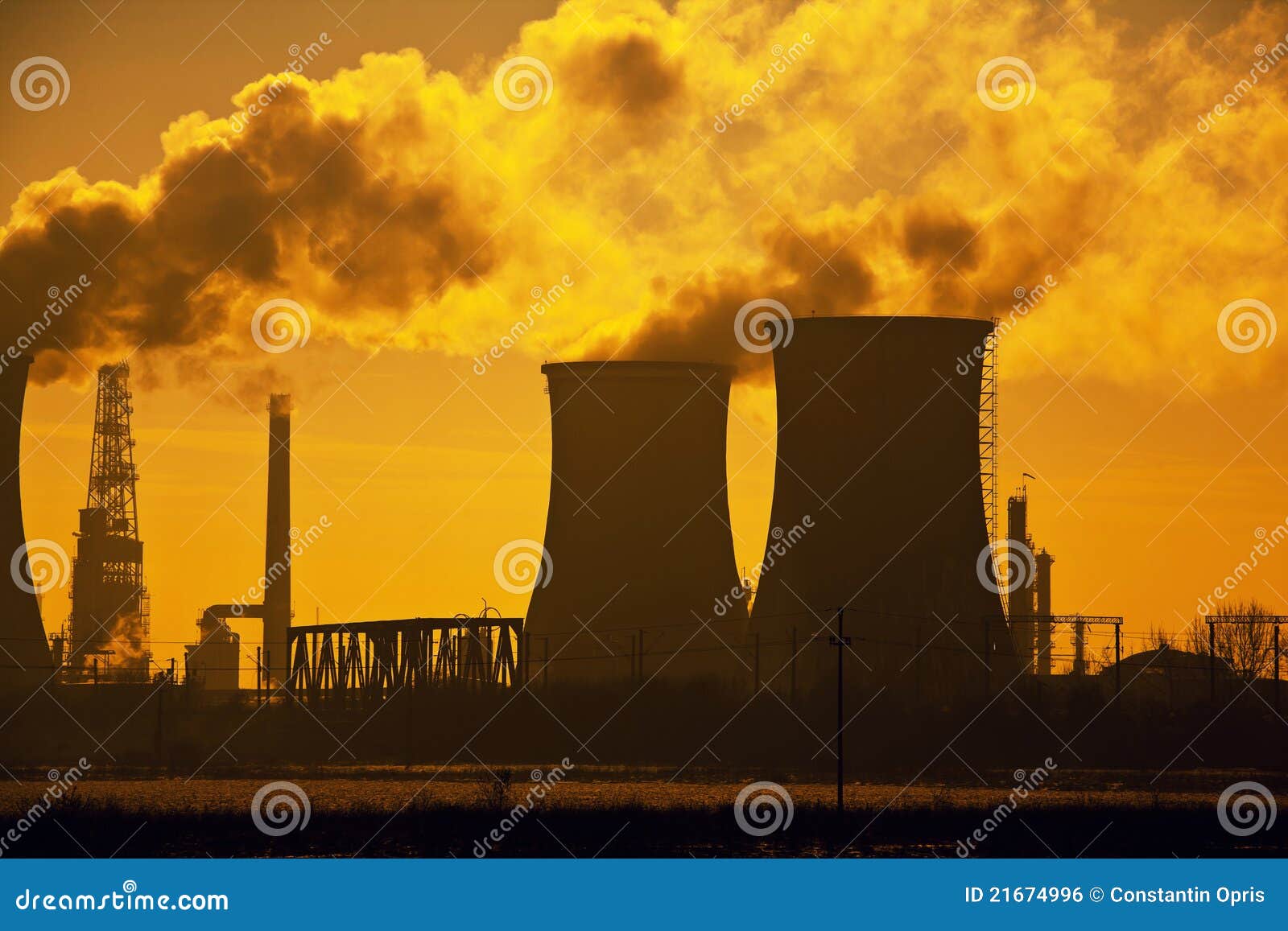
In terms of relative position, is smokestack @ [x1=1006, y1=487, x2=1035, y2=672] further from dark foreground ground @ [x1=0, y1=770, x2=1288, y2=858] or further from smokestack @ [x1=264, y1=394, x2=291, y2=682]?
dark foreground ground @ [x1=0, y1=770, x2=1288, y2=858]

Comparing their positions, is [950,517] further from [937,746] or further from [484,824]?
[484,824]

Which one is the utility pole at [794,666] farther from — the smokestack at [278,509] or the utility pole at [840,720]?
the smokestack at [278,509]

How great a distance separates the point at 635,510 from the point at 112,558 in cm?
2235

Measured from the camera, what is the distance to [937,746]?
104ft

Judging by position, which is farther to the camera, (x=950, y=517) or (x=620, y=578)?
(x=620, y=578)

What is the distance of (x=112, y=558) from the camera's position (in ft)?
168

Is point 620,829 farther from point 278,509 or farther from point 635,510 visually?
point 278,509

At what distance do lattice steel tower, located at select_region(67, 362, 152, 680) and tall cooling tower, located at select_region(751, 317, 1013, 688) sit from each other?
24.6 metres

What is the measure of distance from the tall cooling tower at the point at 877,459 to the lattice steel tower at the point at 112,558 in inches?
967

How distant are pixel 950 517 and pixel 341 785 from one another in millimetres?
9729

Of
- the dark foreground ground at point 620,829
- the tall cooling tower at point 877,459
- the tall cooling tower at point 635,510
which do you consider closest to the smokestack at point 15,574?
the tall cooling tower at point 635,510

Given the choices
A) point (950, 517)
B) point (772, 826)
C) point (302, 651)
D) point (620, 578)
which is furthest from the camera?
point (302, 651)

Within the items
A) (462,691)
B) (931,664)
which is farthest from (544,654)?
(931,664)

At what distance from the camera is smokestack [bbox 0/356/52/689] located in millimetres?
32781
